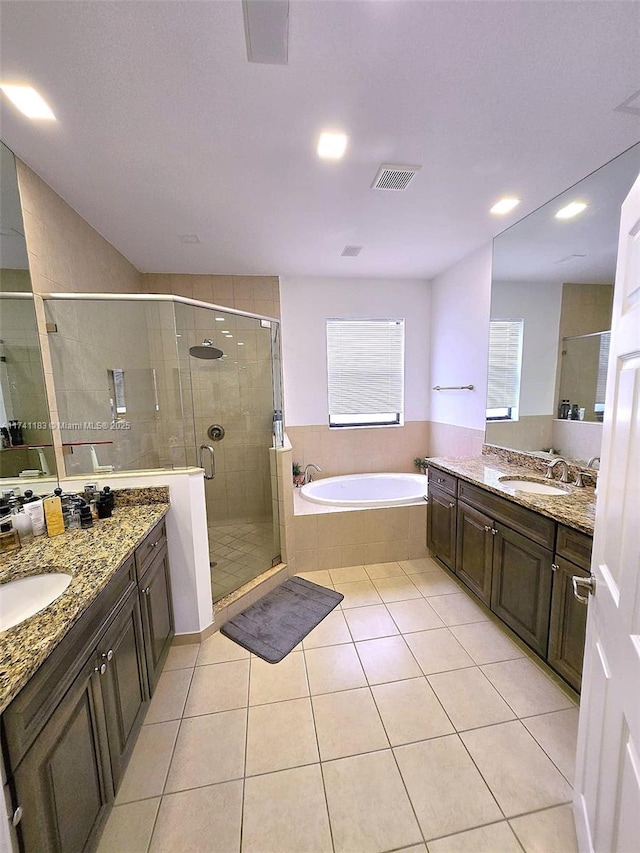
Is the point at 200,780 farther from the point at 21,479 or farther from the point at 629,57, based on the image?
the point at 629,57

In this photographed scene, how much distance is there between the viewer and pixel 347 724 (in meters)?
1.54

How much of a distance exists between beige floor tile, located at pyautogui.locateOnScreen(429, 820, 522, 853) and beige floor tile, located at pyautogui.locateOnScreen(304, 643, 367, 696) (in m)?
0.65

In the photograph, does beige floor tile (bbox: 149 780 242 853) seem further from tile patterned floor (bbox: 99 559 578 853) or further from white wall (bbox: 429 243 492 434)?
white wall (bbox: 429 243 492 434)

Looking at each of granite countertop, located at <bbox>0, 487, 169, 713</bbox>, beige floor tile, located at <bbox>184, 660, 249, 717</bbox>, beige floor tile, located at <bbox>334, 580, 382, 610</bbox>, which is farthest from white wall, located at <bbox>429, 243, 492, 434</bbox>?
granite countertop, located at <bbox>0, 487, 169, 713</bbox>

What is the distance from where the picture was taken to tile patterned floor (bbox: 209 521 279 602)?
2342mm

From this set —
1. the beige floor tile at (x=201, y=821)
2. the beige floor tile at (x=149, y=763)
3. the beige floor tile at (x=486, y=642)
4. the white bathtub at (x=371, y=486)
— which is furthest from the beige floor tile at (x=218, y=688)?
the white bathtub at (x=371, y=486)

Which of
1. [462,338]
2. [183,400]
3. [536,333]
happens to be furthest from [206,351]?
[536,333]

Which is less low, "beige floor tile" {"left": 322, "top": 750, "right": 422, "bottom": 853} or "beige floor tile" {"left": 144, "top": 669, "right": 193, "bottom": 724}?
"beige floor tile" {"left": 322, "top": 750, "right": 422, "bottom": 853}

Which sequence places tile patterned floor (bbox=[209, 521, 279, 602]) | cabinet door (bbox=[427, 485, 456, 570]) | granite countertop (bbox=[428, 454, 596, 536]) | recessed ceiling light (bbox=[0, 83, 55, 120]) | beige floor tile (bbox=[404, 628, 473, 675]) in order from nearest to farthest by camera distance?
recessed ceiling light (bbox=[0, 83, 55, 120])
granite countertop (bbox=[428, 454, 596, 536])
beige floor tile (bbox=[404, 628, 473, 675])
tile patterned floor (bbox=[209, 521, 279, 602])
cabinet door (bbox=[427, 485, 456, 570])

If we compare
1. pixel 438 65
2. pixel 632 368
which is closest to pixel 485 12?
pixel 438 65

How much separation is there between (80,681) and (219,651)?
1.13 m

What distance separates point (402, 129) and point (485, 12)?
0.50 metres

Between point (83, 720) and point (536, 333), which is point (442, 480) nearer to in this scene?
point (536, 333)

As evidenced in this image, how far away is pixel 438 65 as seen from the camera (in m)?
1.21
